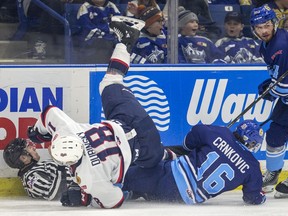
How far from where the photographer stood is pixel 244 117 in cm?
704

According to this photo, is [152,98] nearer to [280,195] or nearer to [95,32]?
[95,32]

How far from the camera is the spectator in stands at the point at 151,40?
6.96 metres

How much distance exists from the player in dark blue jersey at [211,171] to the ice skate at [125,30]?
73 centimetres

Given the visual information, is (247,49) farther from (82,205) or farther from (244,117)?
(82,205)

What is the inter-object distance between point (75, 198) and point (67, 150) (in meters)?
0.49

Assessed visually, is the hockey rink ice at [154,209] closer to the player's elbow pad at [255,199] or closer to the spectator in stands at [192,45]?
the player's elbow pad at [255,199]

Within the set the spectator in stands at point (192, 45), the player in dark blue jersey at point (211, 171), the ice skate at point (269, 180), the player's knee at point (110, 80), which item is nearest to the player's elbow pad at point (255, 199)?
the player in dark blue jersey at point (211, 171)

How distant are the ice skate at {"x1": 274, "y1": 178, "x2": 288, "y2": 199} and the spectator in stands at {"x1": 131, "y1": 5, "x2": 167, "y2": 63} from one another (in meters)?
1.23

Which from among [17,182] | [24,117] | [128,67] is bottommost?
[17,182]

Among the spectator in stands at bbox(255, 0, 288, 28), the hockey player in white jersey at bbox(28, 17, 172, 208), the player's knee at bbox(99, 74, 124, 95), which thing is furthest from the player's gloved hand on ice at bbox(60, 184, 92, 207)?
the spectator in stands at bbox(255, 0, 288, 28)

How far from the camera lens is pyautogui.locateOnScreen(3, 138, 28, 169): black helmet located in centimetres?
650

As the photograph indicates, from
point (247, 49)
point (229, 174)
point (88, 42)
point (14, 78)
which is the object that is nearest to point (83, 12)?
point (88, 42)

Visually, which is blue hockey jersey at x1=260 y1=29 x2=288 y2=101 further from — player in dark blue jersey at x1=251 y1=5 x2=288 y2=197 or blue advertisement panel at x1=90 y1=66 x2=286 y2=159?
blue advertisement panel at x1=90 y1=66 x2=286 y2=159

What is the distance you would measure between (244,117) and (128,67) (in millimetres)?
1114
